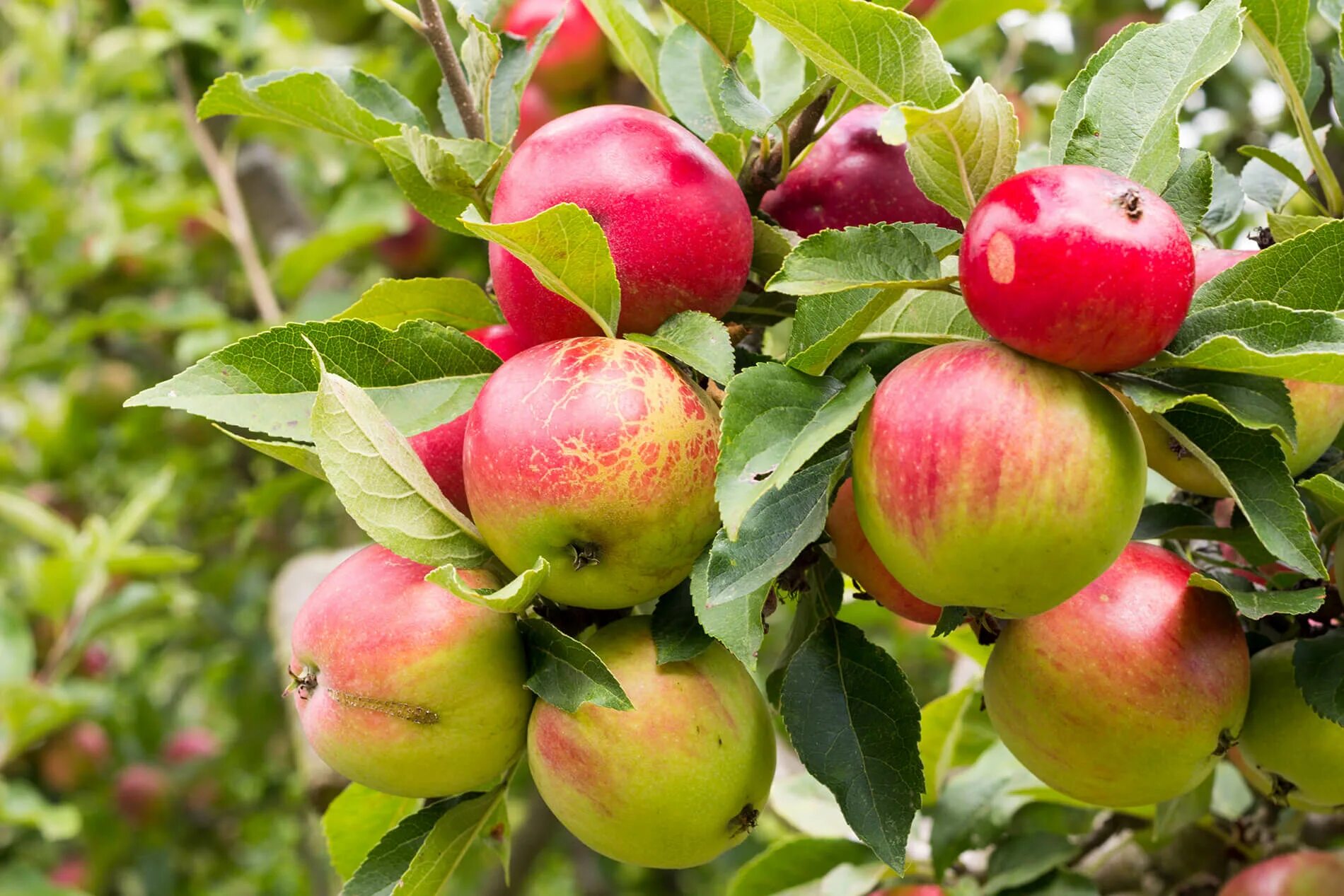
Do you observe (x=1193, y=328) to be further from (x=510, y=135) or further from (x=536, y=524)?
(x=510, y=135)

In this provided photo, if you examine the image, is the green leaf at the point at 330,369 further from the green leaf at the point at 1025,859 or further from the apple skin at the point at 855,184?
the green leaf at the point at 1025,859

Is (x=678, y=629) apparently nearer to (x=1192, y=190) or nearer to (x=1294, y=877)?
(x=1192, y=190)

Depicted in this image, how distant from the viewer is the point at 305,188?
10.3 feet

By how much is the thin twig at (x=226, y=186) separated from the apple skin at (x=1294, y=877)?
191cm

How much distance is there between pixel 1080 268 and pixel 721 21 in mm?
407

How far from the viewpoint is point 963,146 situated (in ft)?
2.45

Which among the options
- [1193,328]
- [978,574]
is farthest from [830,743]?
[1193,328]

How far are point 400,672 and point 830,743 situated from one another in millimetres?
321

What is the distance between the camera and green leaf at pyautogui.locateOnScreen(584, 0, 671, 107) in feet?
3.46

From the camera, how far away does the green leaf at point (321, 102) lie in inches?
39.1

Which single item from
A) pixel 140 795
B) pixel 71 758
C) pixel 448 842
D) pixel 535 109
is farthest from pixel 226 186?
pixel 448 842

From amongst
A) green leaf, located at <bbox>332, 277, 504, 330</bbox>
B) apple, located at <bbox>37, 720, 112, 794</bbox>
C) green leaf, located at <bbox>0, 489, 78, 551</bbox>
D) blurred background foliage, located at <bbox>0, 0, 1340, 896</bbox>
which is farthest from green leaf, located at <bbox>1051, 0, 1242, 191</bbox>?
apple, located at <bbox>37, 720, 112, 794</bbox>

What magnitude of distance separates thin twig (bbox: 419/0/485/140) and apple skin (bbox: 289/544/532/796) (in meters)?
0.41

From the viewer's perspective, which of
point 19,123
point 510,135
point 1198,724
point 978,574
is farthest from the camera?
point 19,123
